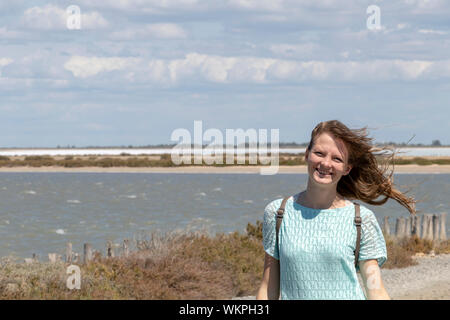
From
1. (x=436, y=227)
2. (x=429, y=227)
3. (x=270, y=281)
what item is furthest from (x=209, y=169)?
(x=270, y=281)

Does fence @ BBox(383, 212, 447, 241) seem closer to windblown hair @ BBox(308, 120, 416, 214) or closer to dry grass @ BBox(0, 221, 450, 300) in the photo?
dry grass @ BBox(0, 221, 450, 300)

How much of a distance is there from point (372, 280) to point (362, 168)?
2.21 feet

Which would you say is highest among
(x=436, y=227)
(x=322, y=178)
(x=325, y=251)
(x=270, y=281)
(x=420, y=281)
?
(x=322, y=178)

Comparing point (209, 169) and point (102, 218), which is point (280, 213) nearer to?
point (102, 218)

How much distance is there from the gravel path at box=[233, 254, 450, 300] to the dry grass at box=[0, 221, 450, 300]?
26.6 inches

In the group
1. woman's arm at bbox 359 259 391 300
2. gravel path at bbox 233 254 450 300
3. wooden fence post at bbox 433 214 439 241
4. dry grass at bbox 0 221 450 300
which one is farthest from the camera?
wooden fence post at bbox 433 214 439 241

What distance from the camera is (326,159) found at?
11.8 ft

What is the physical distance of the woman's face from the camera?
11.7 feet

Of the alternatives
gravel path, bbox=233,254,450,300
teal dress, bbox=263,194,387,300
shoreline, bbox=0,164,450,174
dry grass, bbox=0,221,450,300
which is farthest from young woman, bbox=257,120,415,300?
shoreline, bbox=0,164,450,174

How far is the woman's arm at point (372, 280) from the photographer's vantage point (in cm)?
348

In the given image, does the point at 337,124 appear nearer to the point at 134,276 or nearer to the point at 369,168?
the point at 369,168

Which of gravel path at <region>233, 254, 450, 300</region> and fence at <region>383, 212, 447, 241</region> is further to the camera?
fence at <region>383, 212, 447, 241</region>
